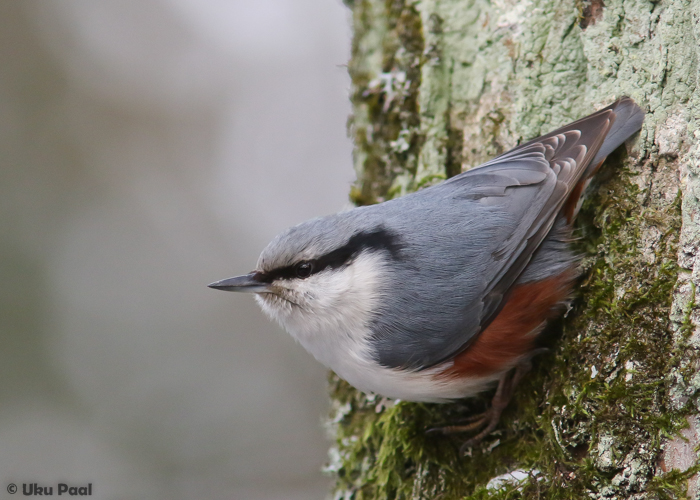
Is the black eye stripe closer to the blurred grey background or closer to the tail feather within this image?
the tail feather

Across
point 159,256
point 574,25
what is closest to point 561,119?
point 574,25

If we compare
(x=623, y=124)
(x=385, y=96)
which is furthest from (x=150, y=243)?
(x=623, y=124)

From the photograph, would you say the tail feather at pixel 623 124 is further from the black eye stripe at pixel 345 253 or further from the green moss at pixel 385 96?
the green moss at pixel 385 96

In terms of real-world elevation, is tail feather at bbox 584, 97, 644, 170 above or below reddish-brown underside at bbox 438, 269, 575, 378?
above

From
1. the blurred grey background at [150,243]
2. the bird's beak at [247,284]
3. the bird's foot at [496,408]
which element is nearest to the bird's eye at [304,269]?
the bird's beak at [247,284]

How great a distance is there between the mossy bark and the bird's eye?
0.67m

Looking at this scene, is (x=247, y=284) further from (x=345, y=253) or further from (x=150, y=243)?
(x=150, y=243)

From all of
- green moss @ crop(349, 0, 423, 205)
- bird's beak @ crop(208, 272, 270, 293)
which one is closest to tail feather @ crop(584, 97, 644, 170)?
green moss @ crop(349, 0, 423, 205)

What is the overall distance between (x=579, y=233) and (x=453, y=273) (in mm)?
487

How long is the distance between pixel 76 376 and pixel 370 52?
3.92 metres

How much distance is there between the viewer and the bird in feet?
6.28

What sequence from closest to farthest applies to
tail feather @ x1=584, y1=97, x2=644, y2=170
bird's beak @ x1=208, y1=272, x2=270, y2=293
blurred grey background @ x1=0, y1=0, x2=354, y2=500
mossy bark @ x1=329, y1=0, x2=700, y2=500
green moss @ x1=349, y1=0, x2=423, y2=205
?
mossy bark @ x1=329, y1=0, x2=700, y2=500 → tail feather @ x1=584, y1=97, x2=644, y2=170 → bird's beak @ x1=208, y1=272, x2=270, y2=293 → green moss @ x1=349, y1=0, x2=423, y2=205 → blurred grey background @ x1=0, y1=0, x2=354, y2=500

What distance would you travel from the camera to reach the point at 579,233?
2.04 metres

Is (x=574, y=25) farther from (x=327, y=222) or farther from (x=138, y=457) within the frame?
(x=138, y=457)
